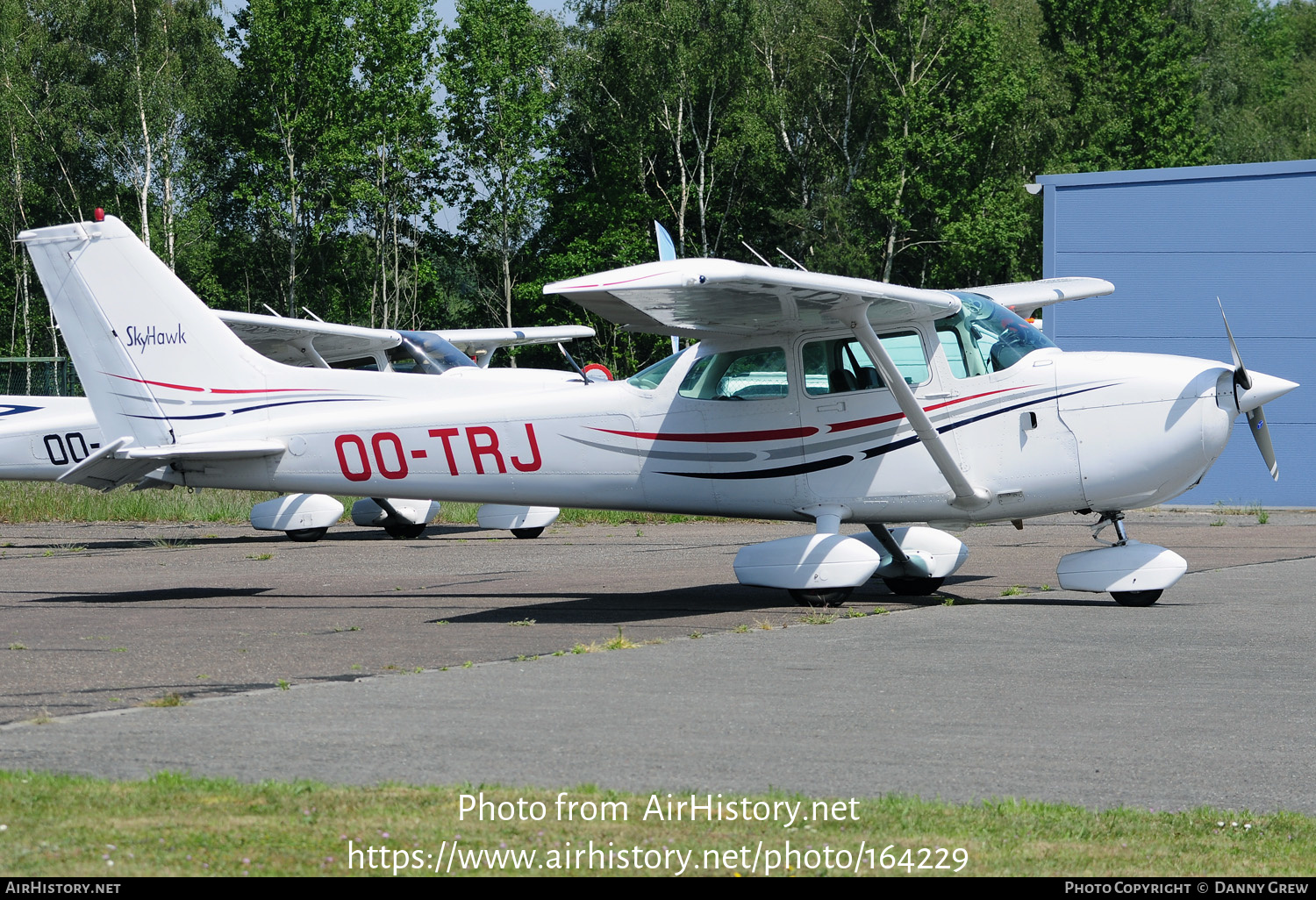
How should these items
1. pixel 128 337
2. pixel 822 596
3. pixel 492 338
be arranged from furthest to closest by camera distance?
pixel 492 338 < pixel 128 337 < pixel 822 596

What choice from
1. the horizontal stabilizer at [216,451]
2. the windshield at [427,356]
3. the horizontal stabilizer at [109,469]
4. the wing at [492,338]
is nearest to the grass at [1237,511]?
the wing at [492,338]

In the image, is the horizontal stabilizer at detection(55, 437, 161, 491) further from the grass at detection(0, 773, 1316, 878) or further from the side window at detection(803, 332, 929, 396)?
the grass at detection(0, 773, 1316, 878)

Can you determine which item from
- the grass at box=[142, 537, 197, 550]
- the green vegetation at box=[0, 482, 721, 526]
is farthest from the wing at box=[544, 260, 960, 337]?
the green vegetation at box=[0, 482, 721, 526]

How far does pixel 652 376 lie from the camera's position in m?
12.2

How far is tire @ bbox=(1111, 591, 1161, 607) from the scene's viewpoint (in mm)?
11297

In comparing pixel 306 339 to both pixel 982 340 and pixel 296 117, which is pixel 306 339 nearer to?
pixel 982 340

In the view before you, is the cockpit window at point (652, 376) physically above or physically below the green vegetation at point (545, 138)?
below

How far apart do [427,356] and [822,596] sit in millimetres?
10252

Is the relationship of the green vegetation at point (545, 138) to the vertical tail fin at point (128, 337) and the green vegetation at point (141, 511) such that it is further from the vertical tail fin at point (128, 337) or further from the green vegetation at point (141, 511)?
the vertical tail fin at point (128, 337)

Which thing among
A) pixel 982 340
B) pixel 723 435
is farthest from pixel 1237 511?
pixel 723 435

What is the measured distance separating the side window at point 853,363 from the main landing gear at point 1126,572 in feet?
6.50

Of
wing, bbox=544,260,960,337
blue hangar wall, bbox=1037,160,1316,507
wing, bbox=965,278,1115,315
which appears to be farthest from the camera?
blue hangar wall, bbox=1037,160,1316,507

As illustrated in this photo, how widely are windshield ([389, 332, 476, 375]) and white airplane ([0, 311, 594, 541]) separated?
1 centimetres

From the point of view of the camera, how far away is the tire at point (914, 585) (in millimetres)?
12438
